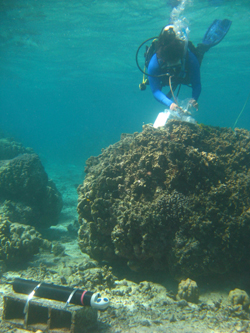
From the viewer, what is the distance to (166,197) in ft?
12.3

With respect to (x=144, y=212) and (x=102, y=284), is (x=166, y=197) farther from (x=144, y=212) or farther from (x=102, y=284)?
(x=102, y=284)

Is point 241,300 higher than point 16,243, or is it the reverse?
point 16,243

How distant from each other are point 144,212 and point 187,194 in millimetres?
1010

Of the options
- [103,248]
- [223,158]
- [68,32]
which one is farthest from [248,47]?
[103,248]

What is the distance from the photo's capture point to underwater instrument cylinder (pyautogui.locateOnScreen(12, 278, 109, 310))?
2.46m

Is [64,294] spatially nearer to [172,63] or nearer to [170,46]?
[172,63]


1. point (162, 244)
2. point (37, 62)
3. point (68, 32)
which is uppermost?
point (37, 62)

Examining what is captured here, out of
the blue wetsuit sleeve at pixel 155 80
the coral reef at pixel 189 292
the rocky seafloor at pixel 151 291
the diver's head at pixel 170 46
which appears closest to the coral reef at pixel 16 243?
the rocky seafloor at pixel 151 291

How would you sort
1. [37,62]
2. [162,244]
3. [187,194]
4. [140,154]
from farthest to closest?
[37,62], [140,154], [187,194], [162,244]

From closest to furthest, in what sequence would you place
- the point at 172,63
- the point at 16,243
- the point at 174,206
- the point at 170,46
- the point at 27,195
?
the point at 174,206
the point at 16,243
the point at 170,46
the point at 172,63
the point at 27,195

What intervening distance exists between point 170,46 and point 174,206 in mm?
4954

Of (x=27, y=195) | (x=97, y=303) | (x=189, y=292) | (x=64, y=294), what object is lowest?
(x=189, y=292)

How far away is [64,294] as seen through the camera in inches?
102

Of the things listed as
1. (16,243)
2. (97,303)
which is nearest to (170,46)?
A: (97,303)
